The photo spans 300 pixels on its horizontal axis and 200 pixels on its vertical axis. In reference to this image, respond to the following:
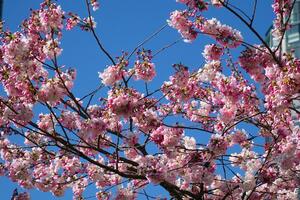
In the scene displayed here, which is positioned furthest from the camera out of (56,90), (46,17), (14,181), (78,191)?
(78,191)

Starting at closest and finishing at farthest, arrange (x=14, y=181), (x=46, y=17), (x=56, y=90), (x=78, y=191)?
(x=56, y=90), (x=46, y=17), (x=14, y=181), (x=78, y=191)

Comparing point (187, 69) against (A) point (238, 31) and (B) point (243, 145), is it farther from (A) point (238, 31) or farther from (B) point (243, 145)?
(B) point (243, 145)

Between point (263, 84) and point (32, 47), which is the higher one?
point (32, 47)

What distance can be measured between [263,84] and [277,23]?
1289 millimetres

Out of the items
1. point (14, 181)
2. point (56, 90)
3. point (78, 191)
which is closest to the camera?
point (56, 90)

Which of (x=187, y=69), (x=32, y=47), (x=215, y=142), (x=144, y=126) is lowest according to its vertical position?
(x=215, y=142)

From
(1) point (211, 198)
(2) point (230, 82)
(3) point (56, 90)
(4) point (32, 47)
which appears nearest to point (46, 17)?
(4) point (32, 47)

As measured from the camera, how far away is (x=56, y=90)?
6.77 m

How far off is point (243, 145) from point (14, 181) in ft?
11.5

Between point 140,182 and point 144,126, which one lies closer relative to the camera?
point 144,126

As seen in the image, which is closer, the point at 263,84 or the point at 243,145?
the point at 263,84

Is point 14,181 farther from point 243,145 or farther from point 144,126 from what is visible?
point 243,145

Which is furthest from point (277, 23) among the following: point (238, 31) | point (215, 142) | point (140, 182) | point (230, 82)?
point (140, 182)

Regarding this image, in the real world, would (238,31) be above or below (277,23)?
below
